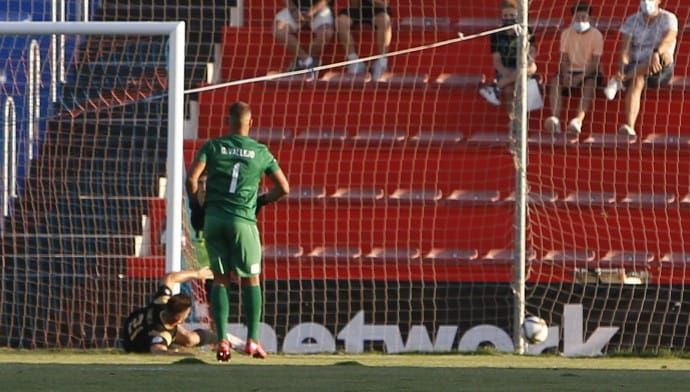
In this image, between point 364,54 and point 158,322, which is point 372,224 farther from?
point 158,322

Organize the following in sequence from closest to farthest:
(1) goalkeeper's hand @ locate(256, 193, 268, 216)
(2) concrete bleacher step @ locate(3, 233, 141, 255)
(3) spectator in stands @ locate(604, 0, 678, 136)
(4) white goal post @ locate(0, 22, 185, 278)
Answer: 1. (1) goalkeeper's hand @ locate(256, 193, 268, 216)
2. (4) white goal post @ locate(0, 22, 185, 278)
3. (2) concrete bleacher step @ locate(3, 233, 141, 255)
4. (3) spectator in stands @ locate(604, 0, 678, 136)

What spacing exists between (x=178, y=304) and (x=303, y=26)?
214 inches

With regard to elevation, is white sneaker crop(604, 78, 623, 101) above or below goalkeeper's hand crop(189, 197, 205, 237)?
above

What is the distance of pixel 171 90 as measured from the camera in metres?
12.5

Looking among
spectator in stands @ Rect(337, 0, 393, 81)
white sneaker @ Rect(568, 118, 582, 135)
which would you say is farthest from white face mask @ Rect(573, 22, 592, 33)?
spectator in stands @ Rect(337, 0, 393, 81)

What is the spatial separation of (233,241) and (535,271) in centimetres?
418

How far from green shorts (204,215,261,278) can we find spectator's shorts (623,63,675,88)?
18.2 feet

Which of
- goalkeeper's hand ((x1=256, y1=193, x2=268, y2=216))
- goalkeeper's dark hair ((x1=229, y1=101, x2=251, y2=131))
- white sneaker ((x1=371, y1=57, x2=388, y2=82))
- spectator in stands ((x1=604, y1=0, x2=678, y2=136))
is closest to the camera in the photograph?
goalkeeper's dark hair ((x1=229, y1=101, x2=251, y2=131))

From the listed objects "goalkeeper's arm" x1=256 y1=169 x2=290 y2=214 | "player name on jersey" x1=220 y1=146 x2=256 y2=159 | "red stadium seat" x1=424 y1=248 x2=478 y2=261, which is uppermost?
"player name on jersey" x1=220 y1=146 x2=256 y2=159

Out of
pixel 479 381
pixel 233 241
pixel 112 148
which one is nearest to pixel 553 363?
pixel 233 241

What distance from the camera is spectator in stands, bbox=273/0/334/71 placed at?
16.1 m

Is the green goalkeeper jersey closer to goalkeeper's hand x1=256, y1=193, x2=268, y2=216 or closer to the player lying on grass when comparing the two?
goalkeeper's hand x1=256, y1=193, x2=268, y2=216

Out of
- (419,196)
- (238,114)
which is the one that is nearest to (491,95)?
(419,196)

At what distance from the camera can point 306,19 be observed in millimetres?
16312
